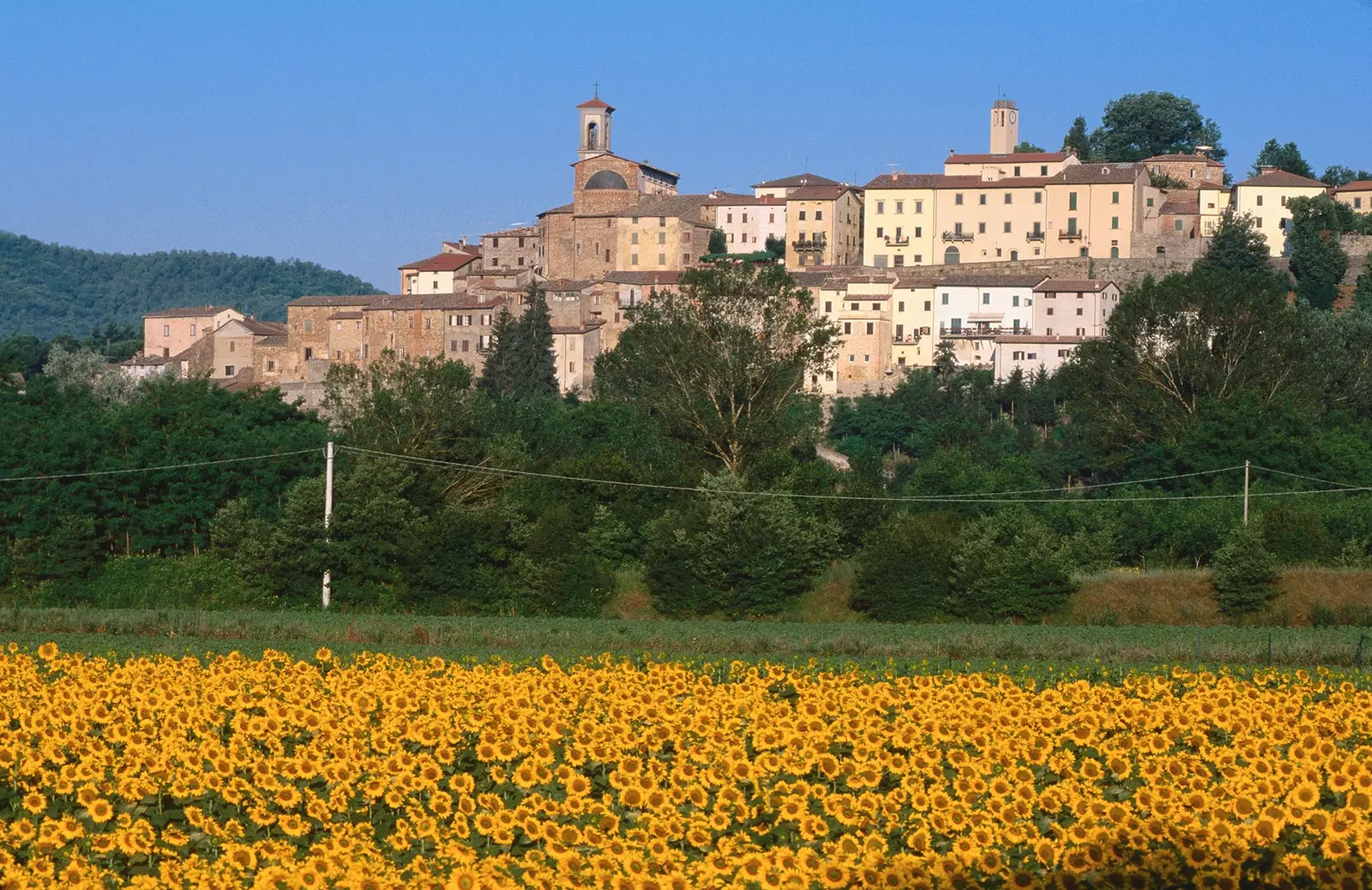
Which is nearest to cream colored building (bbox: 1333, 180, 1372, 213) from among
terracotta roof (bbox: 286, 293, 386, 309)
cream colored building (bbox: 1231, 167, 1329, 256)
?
cream colored building (bbox: 1231, 167, 1329, 256)

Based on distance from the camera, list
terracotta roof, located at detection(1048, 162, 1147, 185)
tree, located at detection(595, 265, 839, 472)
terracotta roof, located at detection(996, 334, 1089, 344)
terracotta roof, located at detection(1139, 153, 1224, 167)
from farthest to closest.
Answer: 1. terracotta roof, located at detection(1139, 153, 1224, 167)
2. terracotta roof, located at detection(1048, 162, 1147, 185)
3. terracotta roof, located at detection(996, 334, 1089, 344)
4. tree, located at detection(595, 265, 839, 472)

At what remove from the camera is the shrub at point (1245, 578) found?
42938mm

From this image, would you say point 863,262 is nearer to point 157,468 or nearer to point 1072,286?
point 1072,286

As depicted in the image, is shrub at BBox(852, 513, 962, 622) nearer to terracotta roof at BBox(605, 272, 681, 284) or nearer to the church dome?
terracotta roof at BBox(605, 272, 681, 284)

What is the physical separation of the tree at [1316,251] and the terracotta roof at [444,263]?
2200 inches

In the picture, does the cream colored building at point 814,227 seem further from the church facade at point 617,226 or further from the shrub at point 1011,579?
the shrub at point 1011,579

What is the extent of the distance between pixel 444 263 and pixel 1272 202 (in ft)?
186

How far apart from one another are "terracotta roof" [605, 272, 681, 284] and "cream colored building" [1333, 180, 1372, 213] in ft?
156

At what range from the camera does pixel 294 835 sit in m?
13.6

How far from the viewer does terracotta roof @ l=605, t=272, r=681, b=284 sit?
385 ft

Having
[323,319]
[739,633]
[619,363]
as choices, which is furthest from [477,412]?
[323,319]

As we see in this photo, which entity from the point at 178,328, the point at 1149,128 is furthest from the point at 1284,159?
the point at 178,328

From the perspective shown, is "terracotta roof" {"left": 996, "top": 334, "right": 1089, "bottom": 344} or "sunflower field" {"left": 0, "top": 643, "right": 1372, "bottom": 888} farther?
"terracotta roof" {"left": 996, "top": 334, "right": 1089, "bottom": 344}

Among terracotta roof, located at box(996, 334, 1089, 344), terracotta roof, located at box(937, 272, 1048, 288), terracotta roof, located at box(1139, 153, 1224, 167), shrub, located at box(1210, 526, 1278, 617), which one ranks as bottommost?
shrub, located at box(1210, 526, 1278, 617)
